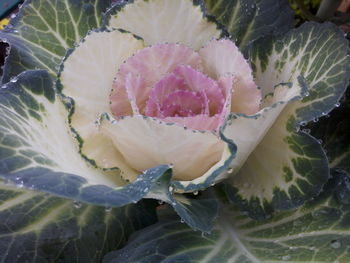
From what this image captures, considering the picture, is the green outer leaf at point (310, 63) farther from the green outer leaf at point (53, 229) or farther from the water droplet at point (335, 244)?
the green outer leaf at point (53, 229)

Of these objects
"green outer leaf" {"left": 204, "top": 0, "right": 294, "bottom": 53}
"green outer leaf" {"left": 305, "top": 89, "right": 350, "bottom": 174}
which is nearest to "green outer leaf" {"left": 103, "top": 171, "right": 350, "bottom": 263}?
"green outer leaf" {"left": 305, "top": 89, "right": 350, "bottom": 174}

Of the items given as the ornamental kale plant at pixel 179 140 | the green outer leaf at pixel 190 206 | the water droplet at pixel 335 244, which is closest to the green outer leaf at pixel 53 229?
the ornamental kale plant at pixel 179 140

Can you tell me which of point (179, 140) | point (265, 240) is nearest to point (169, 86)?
point (179, 140)

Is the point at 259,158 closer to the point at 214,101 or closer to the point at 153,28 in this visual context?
the point at 214,101

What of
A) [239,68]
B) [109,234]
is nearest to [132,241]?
[109,234]

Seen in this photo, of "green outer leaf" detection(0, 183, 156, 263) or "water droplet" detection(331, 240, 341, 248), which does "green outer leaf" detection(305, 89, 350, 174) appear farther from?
"green outer leaf" detection(0, 183, 156, 263)

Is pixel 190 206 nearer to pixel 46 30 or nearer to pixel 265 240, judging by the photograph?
pixel 265 240
